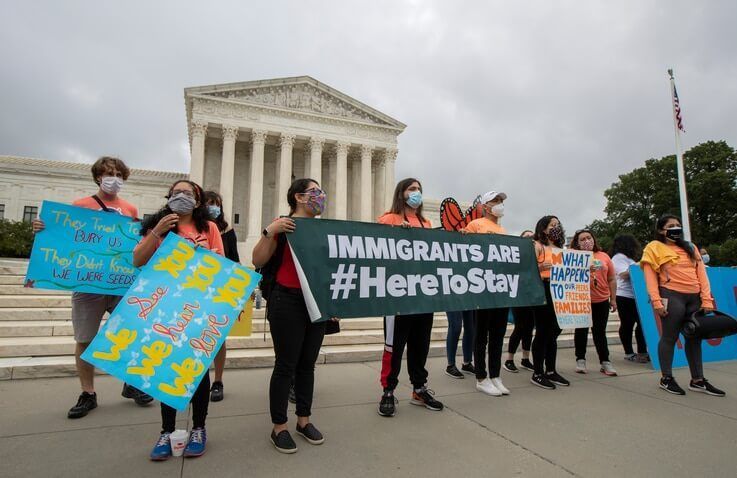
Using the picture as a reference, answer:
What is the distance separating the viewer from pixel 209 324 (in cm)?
278

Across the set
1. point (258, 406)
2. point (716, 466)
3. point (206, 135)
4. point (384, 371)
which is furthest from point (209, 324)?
point (206, 135)

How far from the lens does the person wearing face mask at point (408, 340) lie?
3801 millimetres

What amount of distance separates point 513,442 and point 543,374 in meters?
2.14

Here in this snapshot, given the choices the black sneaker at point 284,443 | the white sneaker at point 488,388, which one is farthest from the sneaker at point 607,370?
the black sneaker at point 284,443

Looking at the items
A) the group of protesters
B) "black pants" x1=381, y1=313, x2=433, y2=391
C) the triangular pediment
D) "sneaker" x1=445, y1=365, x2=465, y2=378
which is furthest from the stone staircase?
the triangular pediment

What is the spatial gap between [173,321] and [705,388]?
5.90 m

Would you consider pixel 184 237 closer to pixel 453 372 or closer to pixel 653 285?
pixel 453 372

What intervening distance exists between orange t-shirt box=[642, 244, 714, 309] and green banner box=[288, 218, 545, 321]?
152 centimetres

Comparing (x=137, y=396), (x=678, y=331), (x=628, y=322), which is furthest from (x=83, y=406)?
(x=628, y=322)

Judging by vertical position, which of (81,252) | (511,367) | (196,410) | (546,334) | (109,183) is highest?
(109,183)

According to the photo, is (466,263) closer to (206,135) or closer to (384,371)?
(384,371)

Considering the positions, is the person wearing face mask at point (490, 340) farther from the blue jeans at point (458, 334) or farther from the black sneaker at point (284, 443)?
the black sneaker at point (284, 443)

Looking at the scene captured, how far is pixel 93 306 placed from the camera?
380 centimetres

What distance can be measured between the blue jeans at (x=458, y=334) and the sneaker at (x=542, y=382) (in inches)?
38.1
